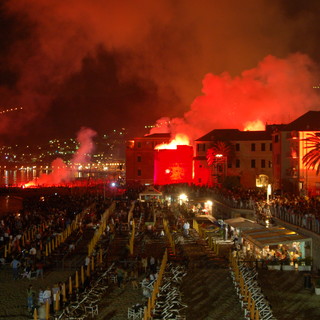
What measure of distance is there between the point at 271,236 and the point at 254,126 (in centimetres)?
5655

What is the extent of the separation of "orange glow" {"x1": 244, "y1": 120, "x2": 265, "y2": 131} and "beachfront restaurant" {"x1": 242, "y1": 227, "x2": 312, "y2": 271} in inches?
2135

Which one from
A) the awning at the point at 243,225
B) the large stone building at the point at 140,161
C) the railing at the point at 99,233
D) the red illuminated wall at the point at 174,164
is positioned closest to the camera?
the railing at the point at 99,233

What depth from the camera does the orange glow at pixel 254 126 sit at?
77.8m

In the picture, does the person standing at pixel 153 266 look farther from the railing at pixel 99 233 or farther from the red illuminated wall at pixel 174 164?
the red illuminated wall at pixel 174 164

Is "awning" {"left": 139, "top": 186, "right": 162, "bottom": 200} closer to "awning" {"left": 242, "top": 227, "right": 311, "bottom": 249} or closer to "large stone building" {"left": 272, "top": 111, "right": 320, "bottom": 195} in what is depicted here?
"large stone building" {"left": 272, "top": 111, "right": 320, "bottom": 195}

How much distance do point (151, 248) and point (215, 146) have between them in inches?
1473

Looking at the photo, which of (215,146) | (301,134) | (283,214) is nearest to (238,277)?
(283,214)

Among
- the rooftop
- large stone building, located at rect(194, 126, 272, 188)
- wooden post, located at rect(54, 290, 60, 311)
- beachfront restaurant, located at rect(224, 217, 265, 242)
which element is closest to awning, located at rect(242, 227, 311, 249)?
beachfront restaurant, located at rect(224, 217, 265, 242)

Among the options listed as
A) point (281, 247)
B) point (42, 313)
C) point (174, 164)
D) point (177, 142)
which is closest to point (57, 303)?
point (42, 313)

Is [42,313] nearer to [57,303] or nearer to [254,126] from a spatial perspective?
[57,303]

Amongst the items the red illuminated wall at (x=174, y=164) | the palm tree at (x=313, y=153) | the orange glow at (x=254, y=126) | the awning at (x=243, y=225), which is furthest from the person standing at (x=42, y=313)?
the orange glow at (x=254, y=126)

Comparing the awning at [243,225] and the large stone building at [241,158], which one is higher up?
the large stone building at [241,158]

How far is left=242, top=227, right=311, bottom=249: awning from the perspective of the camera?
22531 mm

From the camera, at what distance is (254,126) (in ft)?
257
